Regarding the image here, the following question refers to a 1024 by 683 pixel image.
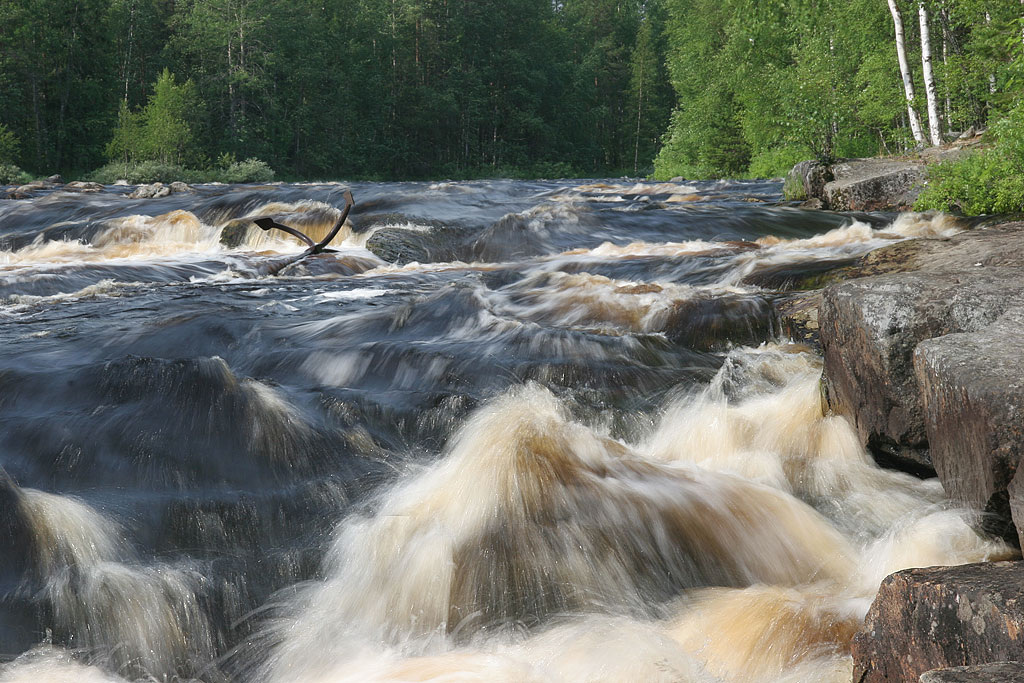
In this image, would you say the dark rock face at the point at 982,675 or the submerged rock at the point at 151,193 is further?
the submerged rock at the point at 151,193

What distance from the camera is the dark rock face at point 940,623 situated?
2.06m

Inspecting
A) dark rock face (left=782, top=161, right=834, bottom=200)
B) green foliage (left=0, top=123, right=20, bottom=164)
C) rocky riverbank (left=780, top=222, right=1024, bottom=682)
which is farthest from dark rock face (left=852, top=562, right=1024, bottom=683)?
green foliage (left=0, top=123, right=20, bottom=164)

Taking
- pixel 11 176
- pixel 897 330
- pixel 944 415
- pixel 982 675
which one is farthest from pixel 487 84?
pixel 982 675

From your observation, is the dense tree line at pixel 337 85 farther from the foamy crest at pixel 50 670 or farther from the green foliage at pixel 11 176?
the foamy crest at pixel 50 670

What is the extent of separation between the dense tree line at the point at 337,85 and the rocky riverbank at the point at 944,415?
3564 cm

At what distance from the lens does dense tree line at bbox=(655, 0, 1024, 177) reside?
16.6 meters

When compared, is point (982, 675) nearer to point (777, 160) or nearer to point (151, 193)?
point (151, 193)

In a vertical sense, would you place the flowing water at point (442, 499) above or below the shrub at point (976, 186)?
below

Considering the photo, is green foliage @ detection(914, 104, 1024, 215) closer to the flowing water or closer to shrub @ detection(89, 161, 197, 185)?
the flowing water

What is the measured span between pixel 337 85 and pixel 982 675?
53.8 m

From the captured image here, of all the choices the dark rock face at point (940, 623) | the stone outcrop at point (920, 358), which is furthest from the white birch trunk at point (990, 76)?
the dark rock face at point (940, 623)

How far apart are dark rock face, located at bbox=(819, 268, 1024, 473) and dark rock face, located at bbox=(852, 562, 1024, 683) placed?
1.83 meters

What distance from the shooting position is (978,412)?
3.08 meters

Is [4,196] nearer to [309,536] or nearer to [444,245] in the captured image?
[444,245]
